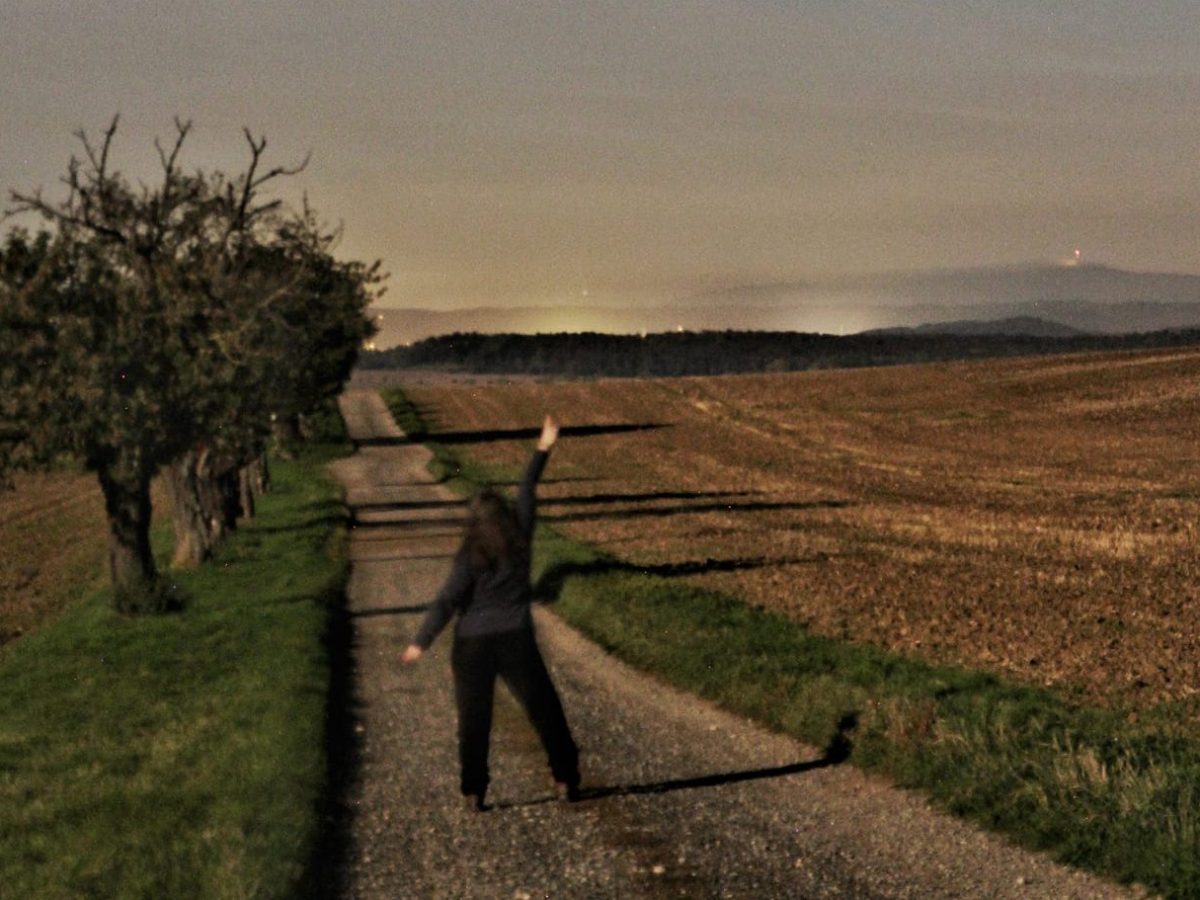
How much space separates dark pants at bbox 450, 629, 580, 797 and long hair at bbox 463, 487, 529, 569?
0.67 metres

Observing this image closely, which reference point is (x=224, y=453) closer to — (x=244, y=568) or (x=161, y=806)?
(x=244, y=568)

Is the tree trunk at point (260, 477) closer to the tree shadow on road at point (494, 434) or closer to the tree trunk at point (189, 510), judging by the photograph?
the tree trunk at point (189, 510)

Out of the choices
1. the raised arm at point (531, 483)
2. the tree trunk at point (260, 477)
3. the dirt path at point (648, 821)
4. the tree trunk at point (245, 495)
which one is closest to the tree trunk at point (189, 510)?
the tree trunk at point (245, 495)

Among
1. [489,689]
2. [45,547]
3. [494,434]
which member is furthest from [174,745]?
[494,434]

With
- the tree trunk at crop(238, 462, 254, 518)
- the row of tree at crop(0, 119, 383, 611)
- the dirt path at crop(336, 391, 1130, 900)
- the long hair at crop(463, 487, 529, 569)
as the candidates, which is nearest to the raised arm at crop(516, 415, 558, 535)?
the long hair at crop(463, 487, 529, 569)

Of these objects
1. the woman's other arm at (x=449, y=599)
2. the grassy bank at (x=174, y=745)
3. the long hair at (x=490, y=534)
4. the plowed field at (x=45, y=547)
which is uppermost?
the long hair at (x=490, y=534)

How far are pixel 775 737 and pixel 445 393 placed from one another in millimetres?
109620

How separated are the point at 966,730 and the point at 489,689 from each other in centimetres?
460

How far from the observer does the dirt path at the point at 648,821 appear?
10.3m

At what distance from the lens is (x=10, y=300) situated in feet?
81.9

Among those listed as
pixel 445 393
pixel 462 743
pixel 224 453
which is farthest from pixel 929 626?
pixel 445 393

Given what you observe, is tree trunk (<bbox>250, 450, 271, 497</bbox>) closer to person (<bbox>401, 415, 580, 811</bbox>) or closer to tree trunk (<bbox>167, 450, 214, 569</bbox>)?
tree trunk (<bbox>167, 450, 214, 569</bbox>)

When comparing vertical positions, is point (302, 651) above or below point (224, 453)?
below

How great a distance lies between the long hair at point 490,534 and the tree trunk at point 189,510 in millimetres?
22813
